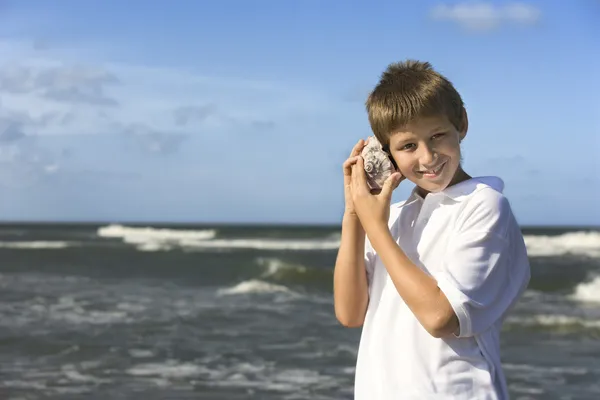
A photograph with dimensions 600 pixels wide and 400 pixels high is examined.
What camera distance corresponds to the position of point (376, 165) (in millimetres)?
2086

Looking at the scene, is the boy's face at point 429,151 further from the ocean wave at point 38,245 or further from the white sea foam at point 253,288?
the ocean wave at point 38,245

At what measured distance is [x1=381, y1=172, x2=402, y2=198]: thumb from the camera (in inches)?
80.8

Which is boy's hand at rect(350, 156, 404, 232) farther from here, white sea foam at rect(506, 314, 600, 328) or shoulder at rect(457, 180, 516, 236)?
white sea foam at rect(506, 314, 600, 328)

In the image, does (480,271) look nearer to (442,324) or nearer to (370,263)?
(442,324)

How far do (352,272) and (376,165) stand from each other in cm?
30

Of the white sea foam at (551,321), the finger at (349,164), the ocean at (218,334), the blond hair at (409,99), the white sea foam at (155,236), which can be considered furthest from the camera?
the white sea foam at (155,236)

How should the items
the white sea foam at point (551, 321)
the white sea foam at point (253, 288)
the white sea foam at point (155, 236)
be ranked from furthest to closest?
1. the white sea foam at point (155, 236)
2. the white sea foam at point (253, 288)
3. the white sea foam at point (551, 321)

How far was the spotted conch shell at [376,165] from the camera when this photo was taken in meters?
2.08

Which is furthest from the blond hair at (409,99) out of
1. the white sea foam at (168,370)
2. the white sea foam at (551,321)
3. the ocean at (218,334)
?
the white sea foam at (551,321)

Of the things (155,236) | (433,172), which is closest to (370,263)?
(433,172)

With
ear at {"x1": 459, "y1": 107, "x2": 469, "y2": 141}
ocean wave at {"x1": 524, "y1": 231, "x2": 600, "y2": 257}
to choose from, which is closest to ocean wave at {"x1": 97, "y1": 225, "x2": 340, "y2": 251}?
ocean wave at {"x1": 524, "y1": 231, "x2": 600, "y2": 257}

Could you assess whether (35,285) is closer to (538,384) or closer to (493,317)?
(538,384)

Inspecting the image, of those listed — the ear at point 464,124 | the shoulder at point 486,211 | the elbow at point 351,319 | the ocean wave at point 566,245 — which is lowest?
the ocean wave at point 566,245

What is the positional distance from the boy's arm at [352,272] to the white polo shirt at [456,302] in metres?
0.08
